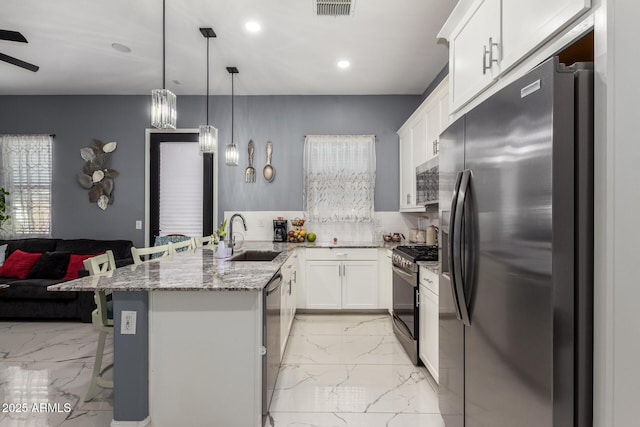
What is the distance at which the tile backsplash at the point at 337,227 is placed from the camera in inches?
188

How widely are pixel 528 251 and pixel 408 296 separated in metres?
1.88

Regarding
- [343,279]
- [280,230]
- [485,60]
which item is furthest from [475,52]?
[280,230]

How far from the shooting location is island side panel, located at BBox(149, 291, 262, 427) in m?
1.80

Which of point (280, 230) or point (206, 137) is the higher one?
point (206, 137)

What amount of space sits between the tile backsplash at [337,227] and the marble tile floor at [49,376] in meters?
2.16

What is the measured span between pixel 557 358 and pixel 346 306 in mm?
3309

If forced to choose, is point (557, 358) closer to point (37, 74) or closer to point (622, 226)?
point (622, 226)

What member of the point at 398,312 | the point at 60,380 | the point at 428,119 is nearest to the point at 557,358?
the point at 398,312

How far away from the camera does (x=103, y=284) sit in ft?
5.84

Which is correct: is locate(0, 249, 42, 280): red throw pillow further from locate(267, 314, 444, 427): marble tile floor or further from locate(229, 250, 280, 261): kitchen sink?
locate(267, 314, 444, 427): marble tile floor

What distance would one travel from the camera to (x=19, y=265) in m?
4.13

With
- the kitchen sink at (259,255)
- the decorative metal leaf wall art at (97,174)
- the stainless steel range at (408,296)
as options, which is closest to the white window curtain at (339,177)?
the kitchen sink at (259,255)

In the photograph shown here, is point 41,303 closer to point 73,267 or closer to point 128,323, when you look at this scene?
point 73,267

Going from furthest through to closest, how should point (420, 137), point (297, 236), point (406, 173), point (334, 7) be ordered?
1. point (297, 236)
2. point (406, 173)
3. point (420, 137)
4. point (334, 7)
